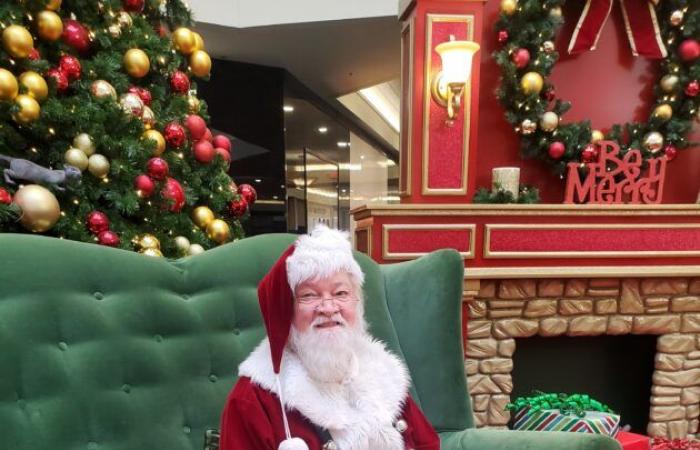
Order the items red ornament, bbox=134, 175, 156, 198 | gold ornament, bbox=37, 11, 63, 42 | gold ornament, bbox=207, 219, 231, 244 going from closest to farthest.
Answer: gold ornament, bbox=37, 11, 63, 42 → red ornament, bbox=134, 175, 156, 198 → gold ornament, bbox=207, 219, 231, 244

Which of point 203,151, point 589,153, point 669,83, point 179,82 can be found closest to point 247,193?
point 203,151

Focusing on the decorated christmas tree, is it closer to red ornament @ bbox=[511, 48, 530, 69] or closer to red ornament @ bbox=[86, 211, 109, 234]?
red ornament @ bbox=[86, 211, 109, 234]

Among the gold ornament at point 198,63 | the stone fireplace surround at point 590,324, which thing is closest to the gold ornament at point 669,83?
the stone fireplace surround at point 590,324

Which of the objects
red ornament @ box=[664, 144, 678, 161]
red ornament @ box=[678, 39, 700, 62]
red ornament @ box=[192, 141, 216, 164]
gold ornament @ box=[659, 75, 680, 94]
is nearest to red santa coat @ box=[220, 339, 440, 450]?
red ornament @ box=[192, 141, 216, 164]

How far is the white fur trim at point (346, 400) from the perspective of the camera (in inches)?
42.2

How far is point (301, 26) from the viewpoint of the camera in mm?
4195

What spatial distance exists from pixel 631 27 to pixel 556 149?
1.02 metres

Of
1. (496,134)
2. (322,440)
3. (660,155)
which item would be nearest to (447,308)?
(322,440)

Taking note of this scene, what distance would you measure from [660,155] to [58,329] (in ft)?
Answer: 11.3

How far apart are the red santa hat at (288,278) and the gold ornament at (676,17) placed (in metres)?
3.13

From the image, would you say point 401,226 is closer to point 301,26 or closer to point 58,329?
point 58,329

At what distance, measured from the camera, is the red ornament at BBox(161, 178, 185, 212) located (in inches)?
71.6

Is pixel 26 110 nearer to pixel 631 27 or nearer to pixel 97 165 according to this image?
pixel 97 165

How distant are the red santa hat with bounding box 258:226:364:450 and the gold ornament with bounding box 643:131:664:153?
2782 mm
